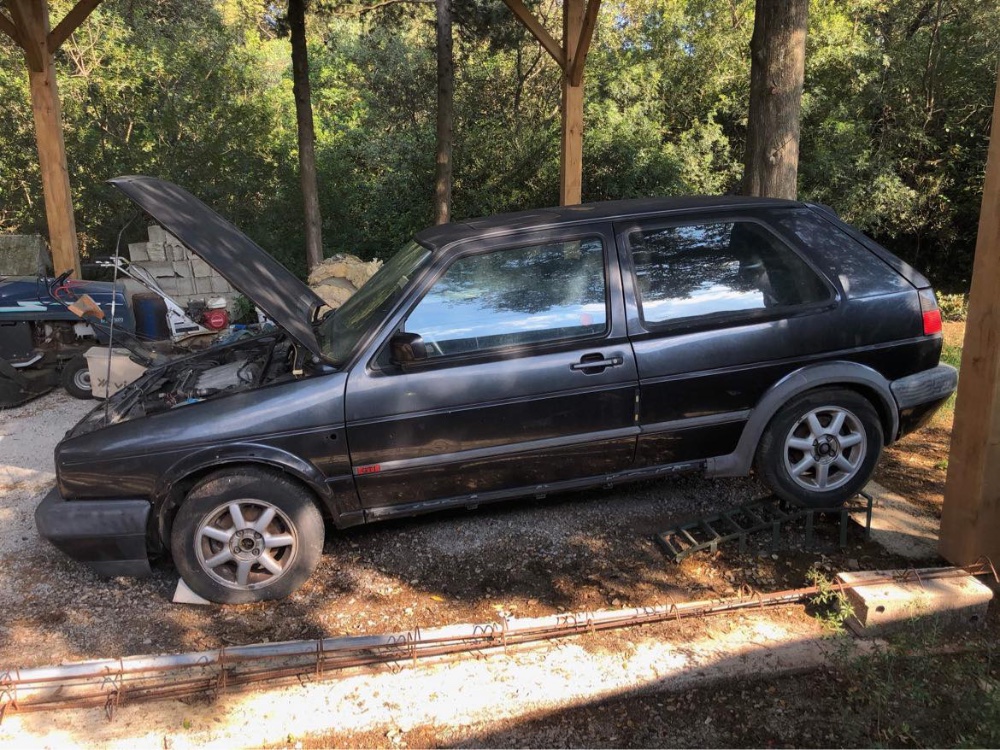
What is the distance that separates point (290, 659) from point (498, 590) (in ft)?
3.36

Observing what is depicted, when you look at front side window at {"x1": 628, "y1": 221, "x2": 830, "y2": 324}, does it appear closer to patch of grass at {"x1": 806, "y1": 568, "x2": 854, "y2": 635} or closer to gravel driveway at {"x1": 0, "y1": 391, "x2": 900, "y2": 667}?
gravel driveway at {"x1": 0, "y1": 391, "x2": 900, "y2": 667}

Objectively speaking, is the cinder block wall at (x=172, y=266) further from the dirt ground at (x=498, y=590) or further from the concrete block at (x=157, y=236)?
the dirt ground at (x=498, y=590)

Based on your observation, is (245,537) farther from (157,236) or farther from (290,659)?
(157,236)

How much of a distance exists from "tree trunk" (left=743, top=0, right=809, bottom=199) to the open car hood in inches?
164

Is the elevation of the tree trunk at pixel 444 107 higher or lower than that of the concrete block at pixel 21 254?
higher

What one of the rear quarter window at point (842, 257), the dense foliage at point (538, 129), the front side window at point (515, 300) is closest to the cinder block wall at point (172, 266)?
the dense foliage at point (538, 129)

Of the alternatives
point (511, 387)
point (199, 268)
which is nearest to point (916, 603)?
point (511, 387)

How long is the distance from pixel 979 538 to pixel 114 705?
12.5ft

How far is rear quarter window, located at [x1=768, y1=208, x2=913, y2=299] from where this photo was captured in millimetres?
4145

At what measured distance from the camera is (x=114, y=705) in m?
3.00

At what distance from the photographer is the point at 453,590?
3768 mm

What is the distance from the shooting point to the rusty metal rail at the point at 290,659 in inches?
120

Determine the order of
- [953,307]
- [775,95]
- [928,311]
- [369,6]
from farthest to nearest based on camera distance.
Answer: [369,6]
[953,307]
[775,95]
[928,311]

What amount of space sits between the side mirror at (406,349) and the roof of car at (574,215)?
56cm
